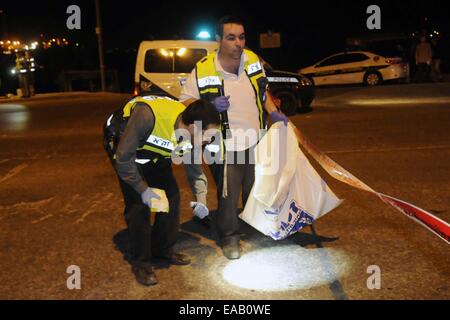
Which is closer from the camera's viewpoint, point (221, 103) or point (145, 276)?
point (145, 276)

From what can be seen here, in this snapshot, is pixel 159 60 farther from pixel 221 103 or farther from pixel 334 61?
pixel 334 61

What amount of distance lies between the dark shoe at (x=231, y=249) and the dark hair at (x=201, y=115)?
1.21 meters

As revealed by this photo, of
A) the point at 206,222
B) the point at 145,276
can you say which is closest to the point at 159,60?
the point at 206,222

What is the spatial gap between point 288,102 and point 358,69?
921cm

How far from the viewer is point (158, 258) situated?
14.6ft

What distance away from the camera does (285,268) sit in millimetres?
4266

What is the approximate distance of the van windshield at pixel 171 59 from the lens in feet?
38.5

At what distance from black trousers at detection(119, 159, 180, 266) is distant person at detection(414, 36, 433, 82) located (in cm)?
1841

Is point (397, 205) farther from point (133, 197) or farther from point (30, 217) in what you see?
point (30, 217)

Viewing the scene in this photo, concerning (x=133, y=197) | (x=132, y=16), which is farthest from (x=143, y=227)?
(x=132, y=16)

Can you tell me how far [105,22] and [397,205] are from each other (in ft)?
134

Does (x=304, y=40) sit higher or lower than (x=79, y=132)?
higher

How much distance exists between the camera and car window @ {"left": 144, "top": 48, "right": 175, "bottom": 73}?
11859mm

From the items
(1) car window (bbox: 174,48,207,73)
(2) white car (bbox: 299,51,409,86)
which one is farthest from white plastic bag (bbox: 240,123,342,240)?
(2) white car (bbox: 299,51,409,86)
